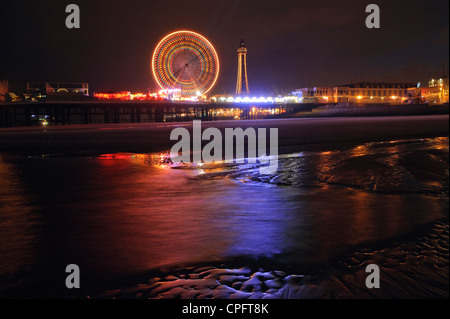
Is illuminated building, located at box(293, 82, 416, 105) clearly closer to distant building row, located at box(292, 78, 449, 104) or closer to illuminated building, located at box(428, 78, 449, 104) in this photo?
distant building row, located at box(292, 78, 449, 104)

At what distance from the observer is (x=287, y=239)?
15.9ft

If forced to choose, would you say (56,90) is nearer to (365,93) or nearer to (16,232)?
(365,93)

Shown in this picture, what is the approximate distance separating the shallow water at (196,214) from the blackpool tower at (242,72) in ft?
298

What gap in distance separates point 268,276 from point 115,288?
145 cm

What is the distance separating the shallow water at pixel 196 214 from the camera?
14.0ft

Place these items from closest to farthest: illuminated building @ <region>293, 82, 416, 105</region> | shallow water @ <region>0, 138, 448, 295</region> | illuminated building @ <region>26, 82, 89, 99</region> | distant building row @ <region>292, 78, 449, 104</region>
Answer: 1. shallow water @ <region>0, 138, 448, 295</region>
2. illuminated building @ <region>26, 82, 89, 99</region>
3. distant building row @ <region>292, 78, 449, 104</region>
4. illuminated building @ <region>293, 82, 416, 105</region>

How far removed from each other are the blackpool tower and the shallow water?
90962 millimetres

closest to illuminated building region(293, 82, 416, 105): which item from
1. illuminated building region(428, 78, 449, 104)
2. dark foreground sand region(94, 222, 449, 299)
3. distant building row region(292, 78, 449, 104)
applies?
distant building row region(292, 78, 449, 104)

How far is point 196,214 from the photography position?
6148 millimetres

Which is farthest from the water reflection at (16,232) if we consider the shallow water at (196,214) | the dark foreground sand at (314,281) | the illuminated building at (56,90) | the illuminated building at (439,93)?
the illuminated building at (439,93)

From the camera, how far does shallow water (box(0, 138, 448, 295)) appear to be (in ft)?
14.0

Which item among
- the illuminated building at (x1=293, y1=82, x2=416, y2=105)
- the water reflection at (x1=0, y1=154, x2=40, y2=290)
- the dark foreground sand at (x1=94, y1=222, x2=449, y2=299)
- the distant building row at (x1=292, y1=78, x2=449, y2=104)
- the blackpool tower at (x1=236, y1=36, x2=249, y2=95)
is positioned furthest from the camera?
the illuminated building at (x1=293, y1=82, x2=416, y2=105)
